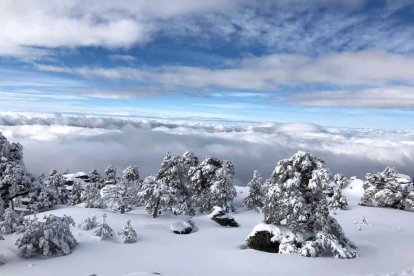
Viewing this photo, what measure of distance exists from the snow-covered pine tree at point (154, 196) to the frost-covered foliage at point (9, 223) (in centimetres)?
1380

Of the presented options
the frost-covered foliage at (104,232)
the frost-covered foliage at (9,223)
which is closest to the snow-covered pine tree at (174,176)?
the frost-covered foliage at (104,232)

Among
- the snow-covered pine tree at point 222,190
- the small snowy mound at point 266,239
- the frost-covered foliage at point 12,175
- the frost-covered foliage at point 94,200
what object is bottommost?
the frost-covered foliage at point 94,200

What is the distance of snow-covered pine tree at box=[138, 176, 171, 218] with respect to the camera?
3570 centimetres

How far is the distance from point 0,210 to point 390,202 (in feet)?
152

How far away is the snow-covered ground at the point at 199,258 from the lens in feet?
62.7

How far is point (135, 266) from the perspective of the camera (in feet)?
65.9

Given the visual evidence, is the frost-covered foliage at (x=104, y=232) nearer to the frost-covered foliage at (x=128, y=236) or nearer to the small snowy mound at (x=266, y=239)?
the frost-covered foliage at (x=128, y=236)

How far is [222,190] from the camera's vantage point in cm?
5181

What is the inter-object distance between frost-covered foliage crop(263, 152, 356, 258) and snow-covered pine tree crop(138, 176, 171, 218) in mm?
13732

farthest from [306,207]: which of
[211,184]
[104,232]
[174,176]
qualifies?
[211,184]

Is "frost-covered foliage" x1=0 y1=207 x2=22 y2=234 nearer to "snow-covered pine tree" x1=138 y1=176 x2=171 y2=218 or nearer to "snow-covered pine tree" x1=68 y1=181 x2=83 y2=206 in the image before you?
"snow-covered pine tree" x1=138 y1=176 x2=171 y2=218

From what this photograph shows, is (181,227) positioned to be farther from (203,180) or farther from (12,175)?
(203,180)

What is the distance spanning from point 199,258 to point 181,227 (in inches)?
372

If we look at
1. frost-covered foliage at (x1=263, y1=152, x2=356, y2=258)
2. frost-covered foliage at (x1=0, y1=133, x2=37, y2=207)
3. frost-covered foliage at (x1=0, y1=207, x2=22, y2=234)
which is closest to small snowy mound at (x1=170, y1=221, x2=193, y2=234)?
frost-covered foliage at (x1=263, y1=152, x2=356, y2=258)
